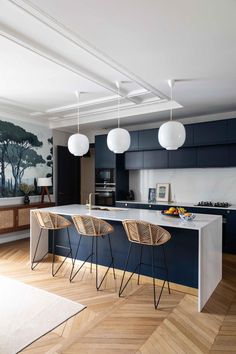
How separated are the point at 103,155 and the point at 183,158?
1.87m

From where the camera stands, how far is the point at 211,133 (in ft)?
15.4

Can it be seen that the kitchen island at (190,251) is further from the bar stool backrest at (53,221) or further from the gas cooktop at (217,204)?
the gas cooktop at (217,204)

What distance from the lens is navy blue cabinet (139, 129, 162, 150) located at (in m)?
5.36

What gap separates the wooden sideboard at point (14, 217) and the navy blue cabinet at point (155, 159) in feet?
8.47

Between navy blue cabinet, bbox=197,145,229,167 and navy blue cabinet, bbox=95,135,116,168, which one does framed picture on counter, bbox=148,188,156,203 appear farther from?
navy blue cabinet, bbox=197,145,229,167

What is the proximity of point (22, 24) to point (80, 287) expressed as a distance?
291cm

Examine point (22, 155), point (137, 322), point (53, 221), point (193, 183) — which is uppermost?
point (22, 155)

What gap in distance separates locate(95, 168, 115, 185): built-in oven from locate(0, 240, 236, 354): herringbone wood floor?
274 centimetres

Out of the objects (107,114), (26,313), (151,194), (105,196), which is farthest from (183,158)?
(26,313)

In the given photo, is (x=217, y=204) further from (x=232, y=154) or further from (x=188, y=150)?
(x=188, y=150)

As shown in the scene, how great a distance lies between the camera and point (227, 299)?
9.49ft

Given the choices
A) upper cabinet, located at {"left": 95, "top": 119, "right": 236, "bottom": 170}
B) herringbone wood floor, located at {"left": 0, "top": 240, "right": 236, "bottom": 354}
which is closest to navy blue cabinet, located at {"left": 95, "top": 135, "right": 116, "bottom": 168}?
upper cabinet, located at {"left": 95, "top": 119, "right": 236, "bottom": 170}

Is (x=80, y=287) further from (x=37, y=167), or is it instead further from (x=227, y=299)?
(x=37, y=167)

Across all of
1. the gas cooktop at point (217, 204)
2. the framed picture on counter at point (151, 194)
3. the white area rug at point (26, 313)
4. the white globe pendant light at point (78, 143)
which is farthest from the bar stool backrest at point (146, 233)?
the framed picture on counter at point (151, 194)
